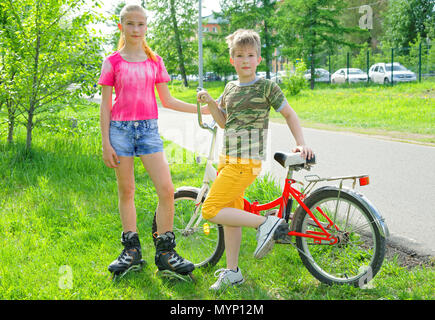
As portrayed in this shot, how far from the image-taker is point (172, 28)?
139ft

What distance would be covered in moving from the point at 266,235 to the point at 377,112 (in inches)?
485

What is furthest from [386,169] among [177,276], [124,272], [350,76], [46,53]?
[350,76]

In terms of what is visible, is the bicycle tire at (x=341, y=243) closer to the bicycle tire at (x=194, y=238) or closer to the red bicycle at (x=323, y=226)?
the red bicycle at (x=323, y=226)

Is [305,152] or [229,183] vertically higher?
[305,152]

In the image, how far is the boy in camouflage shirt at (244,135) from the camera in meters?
3.13

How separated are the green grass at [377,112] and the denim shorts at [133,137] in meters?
7.61

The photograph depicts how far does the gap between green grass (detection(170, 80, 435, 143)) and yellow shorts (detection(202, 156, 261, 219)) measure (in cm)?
729

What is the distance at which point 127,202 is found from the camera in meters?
3.48

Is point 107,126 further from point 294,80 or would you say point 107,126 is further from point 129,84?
point 294,80

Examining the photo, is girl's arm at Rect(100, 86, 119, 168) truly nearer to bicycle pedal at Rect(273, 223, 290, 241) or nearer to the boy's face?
the boy's face

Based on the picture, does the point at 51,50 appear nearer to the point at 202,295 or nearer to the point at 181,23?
the point at 202,295

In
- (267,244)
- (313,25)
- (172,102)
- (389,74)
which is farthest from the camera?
(313,25)
